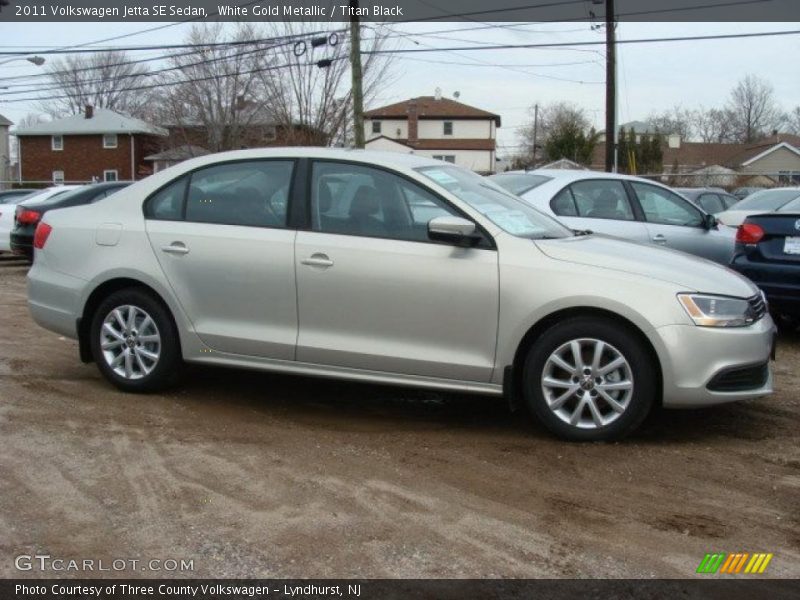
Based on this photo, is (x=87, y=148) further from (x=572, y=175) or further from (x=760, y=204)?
(x=572, y=175)

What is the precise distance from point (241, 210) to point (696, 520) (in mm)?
3346

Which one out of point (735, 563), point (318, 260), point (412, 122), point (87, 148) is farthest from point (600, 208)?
point (412, 122)

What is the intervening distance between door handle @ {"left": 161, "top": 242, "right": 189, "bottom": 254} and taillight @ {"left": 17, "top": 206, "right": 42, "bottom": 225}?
826cm

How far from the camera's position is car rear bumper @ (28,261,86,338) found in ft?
20.1

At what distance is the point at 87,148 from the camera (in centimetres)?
5647

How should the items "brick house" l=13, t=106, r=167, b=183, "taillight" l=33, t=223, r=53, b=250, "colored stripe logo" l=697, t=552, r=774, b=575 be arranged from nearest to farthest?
"colored stripe logo" l=697, t=552, r=774, b=575 < "taillight" l=33, t=223, r=53, b=250 < "brick house" l=13, t=106, r=167, b=183

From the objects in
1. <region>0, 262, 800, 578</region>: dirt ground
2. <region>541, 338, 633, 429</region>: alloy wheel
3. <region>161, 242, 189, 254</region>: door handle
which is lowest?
<region>0, 262, 800, 578</region>: dirt ground

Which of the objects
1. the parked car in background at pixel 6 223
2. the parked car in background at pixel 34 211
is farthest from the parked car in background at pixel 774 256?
the parked car in background at pixel 6 223

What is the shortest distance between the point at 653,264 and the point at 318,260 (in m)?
1.97

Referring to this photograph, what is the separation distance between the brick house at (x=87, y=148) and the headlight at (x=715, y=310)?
172 ft

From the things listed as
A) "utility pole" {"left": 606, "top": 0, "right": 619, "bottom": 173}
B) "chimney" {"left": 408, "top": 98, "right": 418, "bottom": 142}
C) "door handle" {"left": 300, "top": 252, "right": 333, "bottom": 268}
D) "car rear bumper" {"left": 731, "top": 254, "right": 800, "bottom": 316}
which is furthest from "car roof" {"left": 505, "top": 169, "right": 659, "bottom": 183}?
"chimney" {"left": 408, "top": 98, "right": 418, "bottom": 142}

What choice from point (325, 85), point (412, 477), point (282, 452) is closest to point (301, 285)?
point (282, 452)

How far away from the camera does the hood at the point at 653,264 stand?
16.4ft

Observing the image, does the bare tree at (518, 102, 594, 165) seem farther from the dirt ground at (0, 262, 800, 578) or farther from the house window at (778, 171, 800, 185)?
the dirt ground at (0, 262, 800, 578)
